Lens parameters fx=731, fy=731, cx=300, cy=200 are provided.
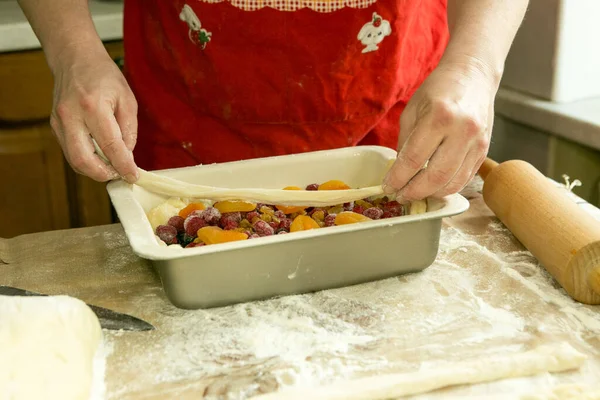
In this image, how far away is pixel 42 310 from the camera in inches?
33.2

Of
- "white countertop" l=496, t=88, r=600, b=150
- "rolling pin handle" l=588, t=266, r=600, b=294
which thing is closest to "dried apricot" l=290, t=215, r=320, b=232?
"rolling pin handle" l=588, t=266, r=600, b=294

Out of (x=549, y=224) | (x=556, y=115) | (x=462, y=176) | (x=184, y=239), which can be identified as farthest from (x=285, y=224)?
(x=556, y=115)

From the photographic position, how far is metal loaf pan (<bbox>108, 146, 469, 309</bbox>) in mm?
919

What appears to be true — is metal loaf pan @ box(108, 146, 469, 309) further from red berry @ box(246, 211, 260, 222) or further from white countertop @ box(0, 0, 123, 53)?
white countertop @ box(0, 0, 123, 53)

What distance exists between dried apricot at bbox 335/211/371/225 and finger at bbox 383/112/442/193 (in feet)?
0.23

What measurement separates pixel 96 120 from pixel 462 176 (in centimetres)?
52

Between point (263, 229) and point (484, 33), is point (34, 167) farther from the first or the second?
point (484, 33)

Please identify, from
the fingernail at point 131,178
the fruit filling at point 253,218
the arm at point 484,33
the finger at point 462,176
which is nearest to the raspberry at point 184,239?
the fruit filling at point 253,218

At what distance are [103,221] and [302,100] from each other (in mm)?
977

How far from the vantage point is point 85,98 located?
41.3 inches

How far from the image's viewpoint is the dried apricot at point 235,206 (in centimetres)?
109

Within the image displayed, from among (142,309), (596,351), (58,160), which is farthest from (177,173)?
(58,160)

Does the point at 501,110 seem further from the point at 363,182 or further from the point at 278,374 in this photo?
the point at 278,374

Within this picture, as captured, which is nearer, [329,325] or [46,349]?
[46,349]
